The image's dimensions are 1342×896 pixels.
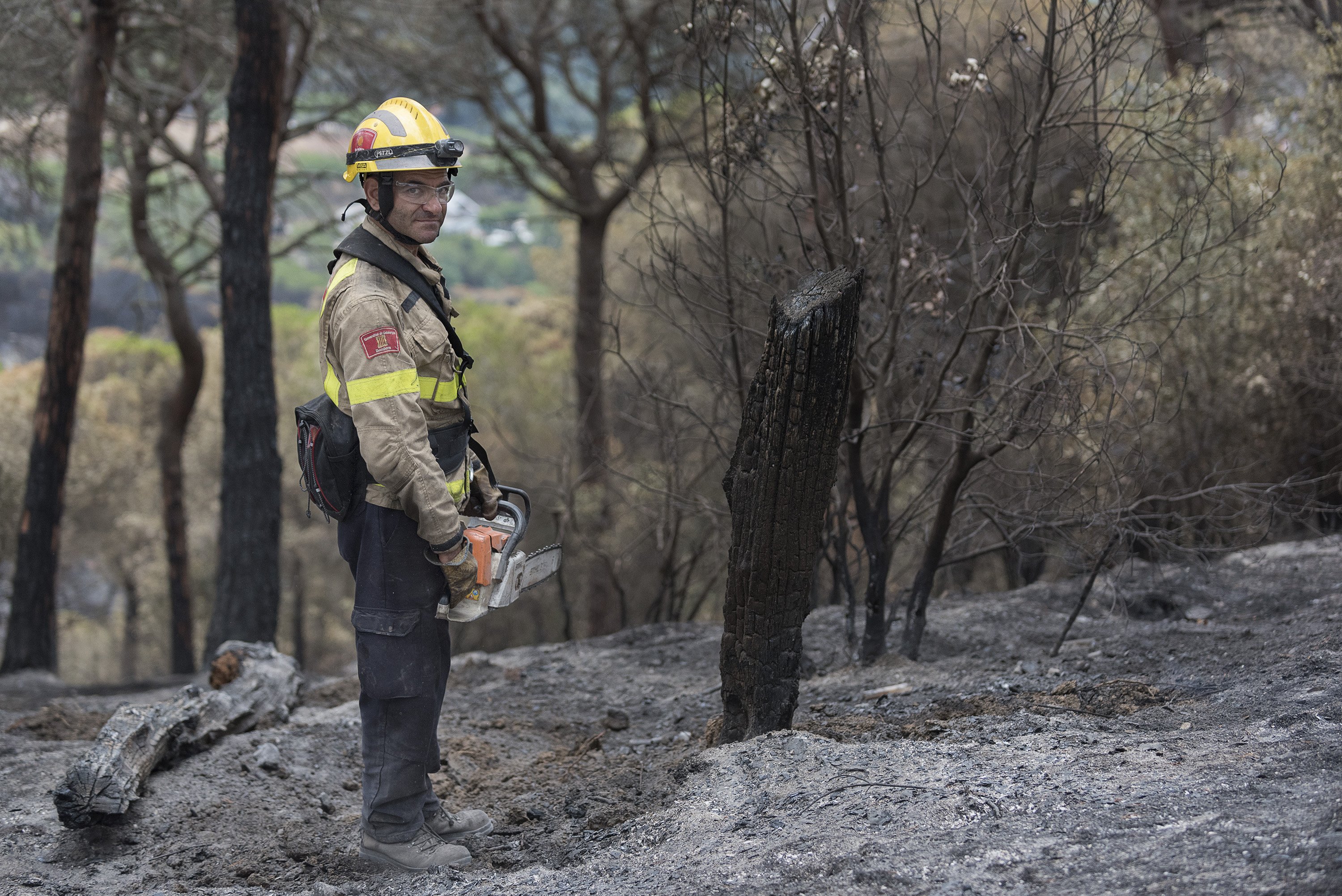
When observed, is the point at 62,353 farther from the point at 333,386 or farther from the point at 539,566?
the point at 539,566

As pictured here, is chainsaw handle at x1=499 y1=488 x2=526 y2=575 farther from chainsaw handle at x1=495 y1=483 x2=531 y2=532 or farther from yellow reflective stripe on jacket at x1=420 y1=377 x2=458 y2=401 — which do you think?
yellow reflective stripe on jacket at x1=420 y1=377 x2=458 y2=401

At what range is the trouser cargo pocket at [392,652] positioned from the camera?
3330mm

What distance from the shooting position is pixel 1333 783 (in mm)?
2670

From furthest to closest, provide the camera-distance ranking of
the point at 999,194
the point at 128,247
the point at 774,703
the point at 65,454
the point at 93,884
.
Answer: the point at 128,247 < the point at 65,454 < the point at 999,194 < the point at 774,703 < the point at 93,884

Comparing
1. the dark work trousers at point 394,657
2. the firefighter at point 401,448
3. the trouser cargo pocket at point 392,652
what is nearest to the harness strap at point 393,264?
the firefighter at point 401,448

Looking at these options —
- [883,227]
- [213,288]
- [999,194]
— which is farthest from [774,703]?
[213,288]

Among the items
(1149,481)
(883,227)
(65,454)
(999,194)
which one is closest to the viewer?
(883,227)

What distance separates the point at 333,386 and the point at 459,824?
160 centimetres

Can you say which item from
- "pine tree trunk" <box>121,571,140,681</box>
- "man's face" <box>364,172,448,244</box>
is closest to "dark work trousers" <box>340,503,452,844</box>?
"man's face" <box>364,172,448,244</box>

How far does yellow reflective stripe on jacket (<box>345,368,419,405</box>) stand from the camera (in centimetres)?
308

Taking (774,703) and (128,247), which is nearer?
(774,703)

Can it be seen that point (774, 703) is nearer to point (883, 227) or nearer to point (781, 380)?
point (781, 380)

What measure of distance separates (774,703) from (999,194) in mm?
2866

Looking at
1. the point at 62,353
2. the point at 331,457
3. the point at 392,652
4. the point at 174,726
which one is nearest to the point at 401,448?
the point at 331,457
